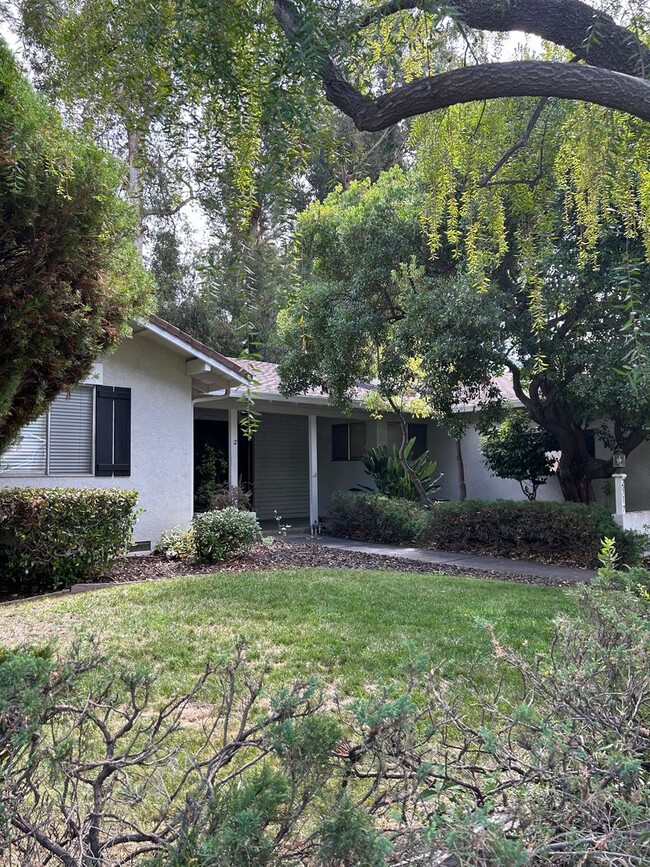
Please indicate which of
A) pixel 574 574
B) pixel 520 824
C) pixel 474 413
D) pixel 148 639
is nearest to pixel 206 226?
pixel 520 824

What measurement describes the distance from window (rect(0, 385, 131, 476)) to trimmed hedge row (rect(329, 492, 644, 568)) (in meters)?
5.50

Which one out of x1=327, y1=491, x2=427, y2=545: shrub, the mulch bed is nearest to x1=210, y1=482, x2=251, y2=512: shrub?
the mulch bed

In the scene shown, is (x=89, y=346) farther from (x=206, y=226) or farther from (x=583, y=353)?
(x=583, y=353)

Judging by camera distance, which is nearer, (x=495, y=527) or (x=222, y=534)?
(x=222, y=534)

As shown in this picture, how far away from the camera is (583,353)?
10.7m

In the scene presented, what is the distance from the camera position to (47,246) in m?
4.52

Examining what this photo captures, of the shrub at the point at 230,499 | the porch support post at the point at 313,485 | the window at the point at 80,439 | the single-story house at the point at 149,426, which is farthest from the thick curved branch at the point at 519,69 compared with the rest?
the porch support post at the point at 313,485

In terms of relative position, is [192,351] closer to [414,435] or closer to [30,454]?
[30,454]

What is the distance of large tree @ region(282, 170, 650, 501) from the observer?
10.1m

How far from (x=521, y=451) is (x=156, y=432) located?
8726mm

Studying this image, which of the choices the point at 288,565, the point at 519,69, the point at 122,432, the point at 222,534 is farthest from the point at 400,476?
the point at 519,69

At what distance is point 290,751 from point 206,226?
2770 mm

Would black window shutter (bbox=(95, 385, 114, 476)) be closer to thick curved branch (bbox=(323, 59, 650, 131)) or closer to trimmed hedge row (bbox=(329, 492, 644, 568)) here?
trimmed hedge row (bbox=(329, 492, 644, 568))

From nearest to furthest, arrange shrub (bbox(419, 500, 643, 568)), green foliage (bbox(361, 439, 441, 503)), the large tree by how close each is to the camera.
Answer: the large tree, shrub (bbox(419, 500, 643, 568)), green foliage (bbox(361, 439, 441, 503))
